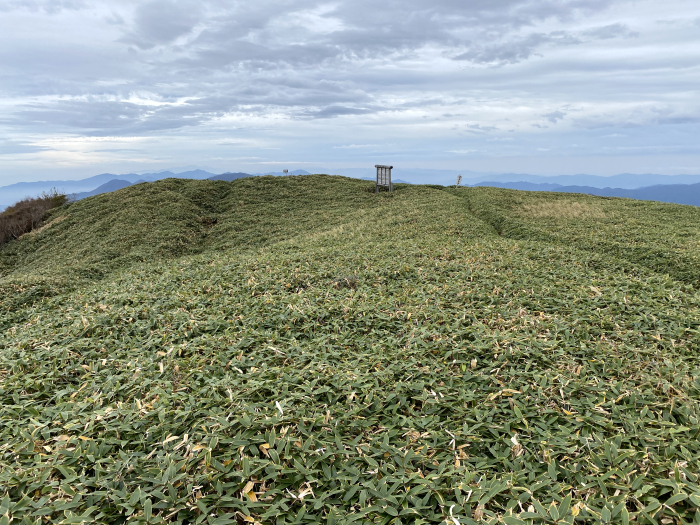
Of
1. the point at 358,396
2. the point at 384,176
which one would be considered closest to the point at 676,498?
the point at 358,396

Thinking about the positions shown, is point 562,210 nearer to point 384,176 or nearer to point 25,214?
point 384,176

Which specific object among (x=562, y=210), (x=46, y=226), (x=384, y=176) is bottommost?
(x=46, y=226)

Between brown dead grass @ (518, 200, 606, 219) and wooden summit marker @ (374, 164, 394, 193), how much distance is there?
11174mm

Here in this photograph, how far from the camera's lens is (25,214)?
3497cm

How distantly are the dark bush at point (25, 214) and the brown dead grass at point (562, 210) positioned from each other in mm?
39011

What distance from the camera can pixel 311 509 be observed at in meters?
2.95

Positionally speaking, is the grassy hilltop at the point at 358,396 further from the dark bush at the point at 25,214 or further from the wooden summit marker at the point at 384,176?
the dark bush at the point at 25,214

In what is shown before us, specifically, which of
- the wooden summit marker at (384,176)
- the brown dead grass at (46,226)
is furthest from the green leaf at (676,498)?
the brown dead grass at (46,226)

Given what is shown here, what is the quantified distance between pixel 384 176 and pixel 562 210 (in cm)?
1419

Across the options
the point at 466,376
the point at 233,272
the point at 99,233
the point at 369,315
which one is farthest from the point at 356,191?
the point at 466,376

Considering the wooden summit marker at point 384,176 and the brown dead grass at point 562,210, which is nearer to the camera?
the brown dead grass at point 562,210

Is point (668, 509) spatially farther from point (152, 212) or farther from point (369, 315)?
point (152, 212)

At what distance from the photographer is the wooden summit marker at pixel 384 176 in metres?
31.7

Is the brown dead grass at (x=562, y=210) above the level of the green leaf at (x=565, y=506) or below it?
above
